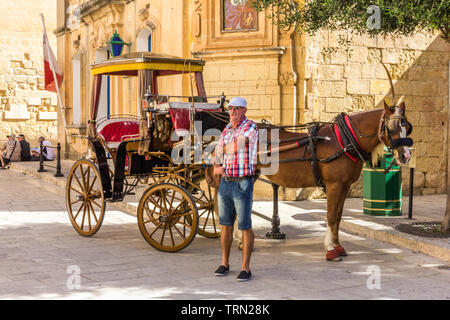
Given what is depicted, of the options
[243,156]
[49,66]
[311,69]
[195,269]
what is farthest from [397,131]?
[49,66]

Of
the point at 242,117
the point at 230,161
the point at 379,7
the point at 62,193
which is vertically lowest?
the point at 62,193

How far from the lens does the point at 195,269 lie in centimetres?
642

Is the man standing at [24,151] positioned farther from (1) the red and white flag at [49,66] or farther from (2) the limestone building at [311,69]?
(2) the limestone building at [311,69]

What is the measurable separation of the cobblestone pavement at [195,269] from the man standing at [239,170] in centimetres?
47

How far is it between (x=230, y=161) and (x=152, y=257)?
1.76 metres

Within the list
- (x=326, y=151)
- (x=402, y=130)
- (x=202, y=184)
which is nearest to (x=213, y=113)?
(x=326, y=151)

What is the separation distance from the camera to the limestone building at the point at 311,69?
38.5 feet

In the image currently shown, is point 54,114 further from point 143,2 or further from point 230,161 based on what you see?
point 230,161

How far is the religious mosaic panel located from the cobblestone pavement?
459 cm

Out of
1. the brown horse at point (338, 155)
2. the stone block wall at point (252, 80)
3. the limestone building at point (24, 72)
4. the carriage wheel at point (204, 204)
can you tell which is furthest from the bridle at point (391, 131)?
the limestone building at point (24, 72)

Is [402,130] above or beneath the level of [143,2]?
beneath

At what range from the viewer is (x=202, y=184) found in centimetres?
1232

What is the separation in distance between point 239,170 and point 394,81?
7589 millimetres
